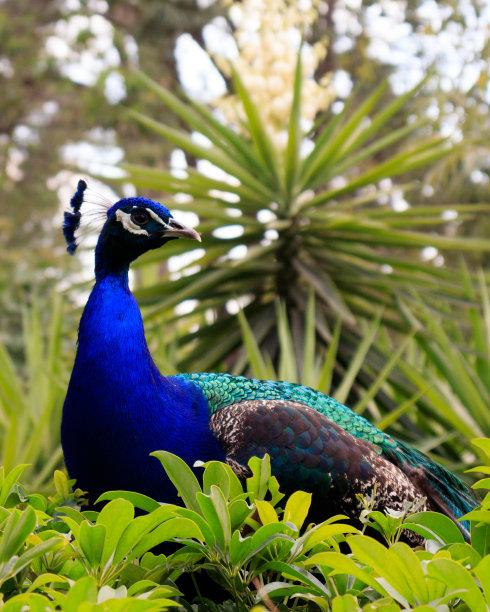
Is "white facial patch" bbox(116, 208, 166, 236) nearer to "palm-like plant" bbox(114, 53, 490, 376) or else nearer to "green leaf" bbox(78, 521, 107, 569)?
"green leaf" bbox(78, 521, 107, 569)

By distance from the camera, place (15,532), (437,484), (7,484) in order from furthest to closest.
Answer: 1. (437,484)
2. (7,484)
3. (15,532)

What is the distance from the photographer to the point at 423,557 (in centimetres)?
119

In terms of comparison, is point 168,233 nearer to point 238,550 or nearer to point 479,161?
point 238,550

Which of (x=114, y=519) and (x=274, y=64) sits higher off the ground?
(x=274, y=64)

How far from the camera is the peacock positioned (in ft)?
6.97

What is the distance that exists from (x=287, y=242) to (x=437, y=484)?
2307 mm

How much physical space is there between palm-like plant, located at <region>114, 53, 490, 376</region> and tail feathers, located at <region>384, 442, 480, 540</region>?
5.93 feet

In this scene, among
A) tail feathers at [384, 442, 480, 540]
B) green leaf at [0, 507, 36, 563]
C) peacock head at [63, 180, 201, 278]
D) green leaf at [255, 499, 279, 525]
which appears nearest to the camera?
green leaf at [0, 507, 36, 563]

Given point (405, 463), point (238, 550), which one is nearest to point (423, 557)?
point (238, 550)

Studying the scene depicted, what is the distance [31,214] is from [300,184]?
10.6m

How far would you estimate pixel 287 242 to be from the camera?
4523 mm

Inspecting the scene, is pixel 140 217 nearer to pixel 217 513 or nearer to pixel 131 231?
pixel 131 231

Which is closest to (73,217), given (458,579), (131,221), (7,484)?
(131,221)

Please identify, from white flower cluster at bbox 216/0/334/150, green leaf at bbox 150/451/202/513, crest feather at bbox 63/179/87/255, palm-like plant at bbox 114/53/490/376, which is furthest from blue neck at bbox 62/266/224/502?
white flower cluster at bbox 216/0/334/150
